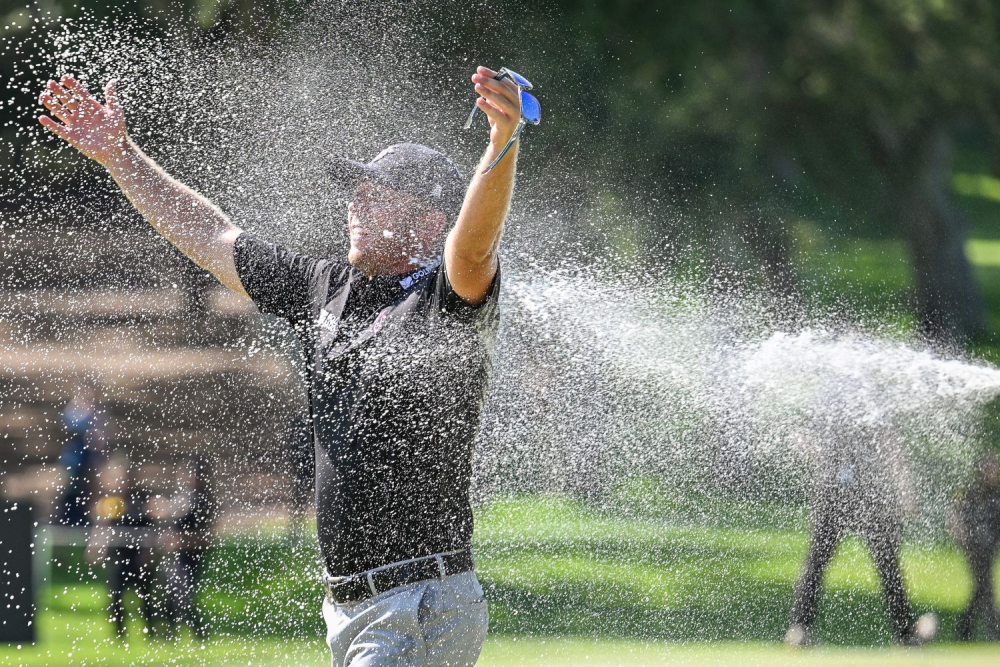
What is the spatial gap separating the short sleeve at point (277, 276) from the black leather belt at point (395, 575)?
61 centimetres

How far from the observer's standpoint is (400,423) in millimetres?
2457

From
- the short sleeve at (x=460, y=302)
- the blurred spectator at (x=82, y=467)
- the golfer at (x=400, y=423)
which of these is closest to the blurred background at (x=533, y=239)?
the blurred spectator at (x=82, y=467)

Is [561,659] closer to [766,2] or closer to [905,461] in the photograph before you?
[905,461]

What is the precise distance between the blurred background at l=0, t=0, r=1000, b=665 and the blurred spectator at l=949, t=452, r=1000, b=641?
0.69 feet

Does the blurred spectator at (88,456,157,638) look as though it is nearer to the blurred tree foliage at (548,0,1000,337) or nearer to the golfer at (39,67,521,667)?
the golfer at (39,67,521,667)

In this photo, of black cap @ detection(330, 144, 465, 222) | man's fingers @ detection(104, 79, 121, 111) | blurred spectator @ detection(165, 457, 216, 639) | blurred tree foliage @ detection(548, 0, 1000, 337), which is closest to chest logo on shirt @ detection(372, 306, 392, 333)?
black cap @ detection(330, 144, 465, 222)

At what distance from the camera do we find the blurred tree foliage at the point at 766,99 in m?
10.5

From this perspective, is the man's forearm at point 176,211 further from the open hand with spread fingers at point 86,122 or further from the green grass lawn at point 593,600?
the green grass lawn at point 593,600

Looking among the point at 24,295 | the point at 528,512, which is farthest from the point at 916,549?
the point at 24,295

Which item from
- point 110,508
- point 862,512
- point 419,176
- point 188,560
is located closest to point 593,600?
point 862,512

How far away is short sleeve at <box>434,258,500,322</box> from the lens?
7.82 ft

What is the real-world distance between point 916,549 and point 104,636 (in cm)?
483

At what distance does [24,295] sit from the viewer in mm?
10359

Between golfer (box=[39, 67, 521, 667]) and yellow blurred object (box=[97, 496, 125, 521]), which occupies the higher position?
golfer (box=[39, 67, 521, 667])
